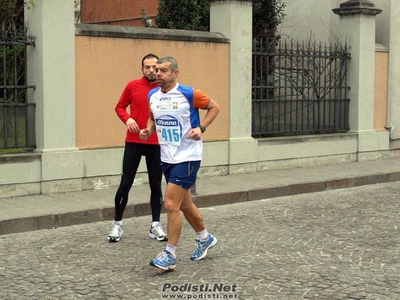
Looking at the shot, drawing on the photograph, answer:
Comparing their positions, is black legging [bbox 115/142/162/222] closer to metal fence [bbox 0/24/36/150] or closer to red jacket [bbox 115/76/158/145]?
red jacket [bbox 115/76/158/145]

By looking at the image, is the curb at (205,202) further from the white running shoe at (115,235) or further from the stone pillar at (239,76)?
the stone pillar at (239,76)

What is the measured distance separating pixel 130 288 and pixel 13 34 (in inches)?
212

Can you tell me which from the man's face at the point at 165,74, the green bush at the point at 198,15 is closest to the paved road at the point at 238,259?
the man's face at the point at 165,74

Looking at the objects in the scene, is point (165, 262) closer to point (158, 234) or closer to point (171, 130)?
point (171, 130)

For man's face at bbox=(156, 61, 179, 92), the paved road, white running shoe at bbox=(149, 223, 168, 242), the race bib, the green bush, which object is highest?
the green bush

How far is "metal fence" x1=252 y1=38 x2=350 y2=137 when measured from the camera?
13414 millimetres

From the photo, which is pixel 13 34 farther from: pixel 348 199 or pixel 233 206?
pixel 348 199

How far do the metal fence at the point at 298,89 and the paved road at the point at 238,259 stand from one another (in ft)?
12.7

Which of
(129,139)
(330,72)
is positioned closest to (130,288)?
(129,139)

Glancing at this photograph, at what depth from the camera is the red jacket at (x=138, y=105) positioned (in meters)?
7.83

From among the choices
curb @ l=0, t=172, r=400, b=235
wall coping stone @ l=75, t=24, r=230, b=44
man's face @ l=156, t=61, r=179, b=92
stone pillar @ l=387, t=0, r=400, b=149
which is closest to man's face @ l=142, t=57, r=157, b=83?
man's face @ l=156, t=61, r=179, b=92

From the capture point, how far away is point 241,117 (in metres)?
12.9

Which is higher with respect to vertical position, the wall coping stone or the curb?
the wall coping stone

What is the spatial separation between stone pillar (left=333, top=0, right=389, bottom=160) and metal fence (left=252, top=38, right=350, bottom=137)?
0.16 meters
